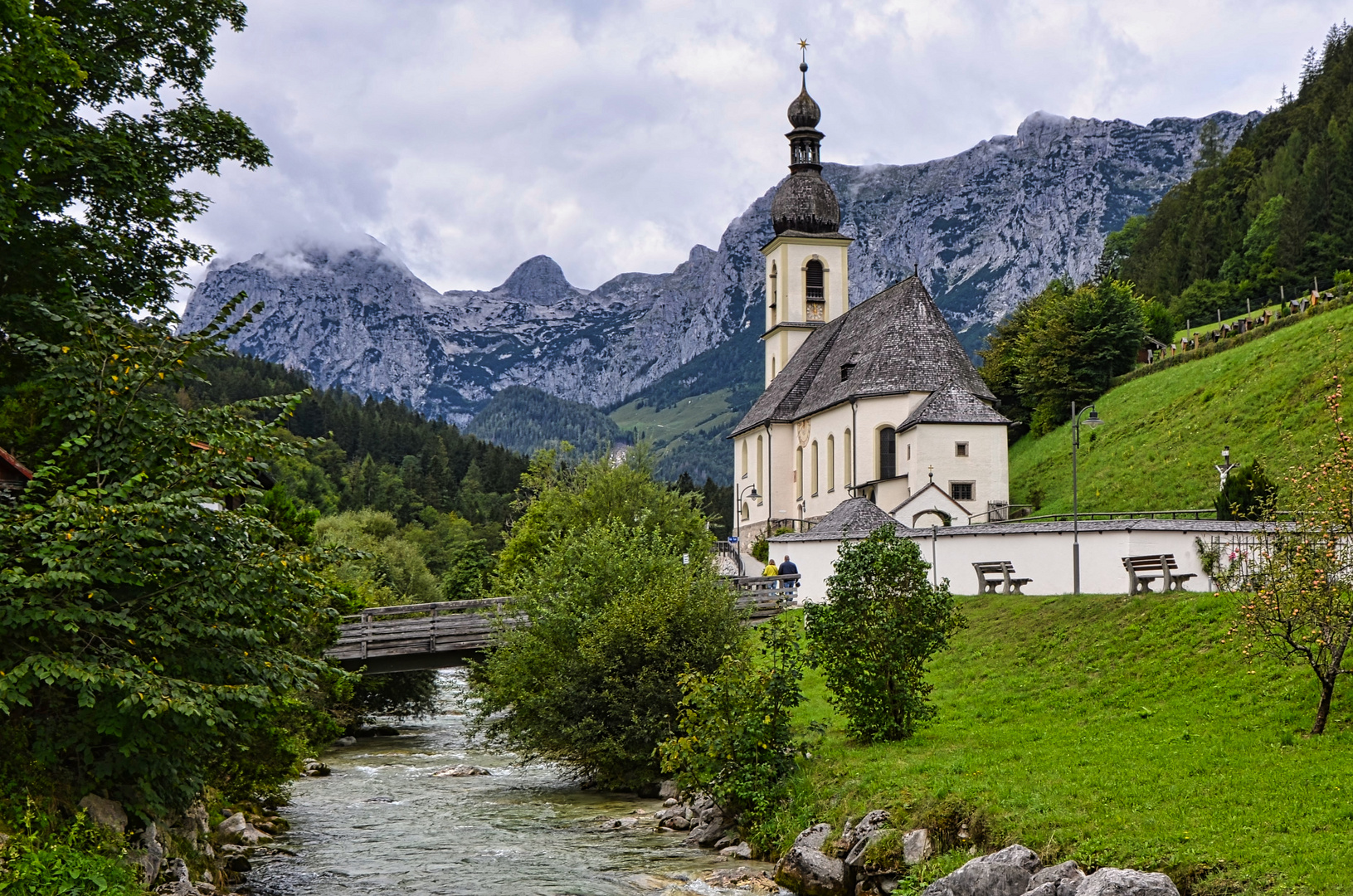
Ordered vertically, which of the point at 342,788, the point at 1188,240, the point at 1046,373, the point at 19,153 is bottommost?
the point at 342,788

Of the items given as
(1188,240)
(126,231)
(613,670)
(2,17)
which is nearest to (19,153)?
(2,17)

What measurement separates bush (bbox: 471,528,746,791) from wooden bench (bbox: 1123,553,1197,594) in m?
7.76

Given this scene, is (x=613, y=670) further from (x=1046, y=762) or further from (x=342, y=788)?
(x=1046, y=762)

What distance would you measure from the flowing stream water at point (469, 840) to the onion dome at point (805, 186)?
51.5m

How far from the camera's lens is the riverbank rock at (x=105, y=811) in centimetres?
1336

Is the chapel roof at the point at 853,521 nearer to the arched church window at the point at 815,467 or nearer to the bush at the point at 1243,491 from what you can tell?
the bush at the point at 1243,491

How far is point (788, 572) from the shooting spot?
136 ft

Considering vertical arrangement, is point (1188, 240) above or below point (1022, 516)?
above

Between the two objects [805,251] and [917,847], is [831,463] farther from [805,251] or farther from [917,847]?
[917,847]

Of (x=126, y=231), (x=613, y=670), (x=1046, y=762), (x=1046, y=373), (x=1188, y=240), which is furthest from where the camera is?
(x=1188, y=240)

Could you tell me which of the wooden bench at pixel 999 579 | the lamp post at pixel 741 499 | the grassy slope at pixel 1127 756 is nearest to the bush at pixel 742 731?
the grassy slope at pixel 1127 756

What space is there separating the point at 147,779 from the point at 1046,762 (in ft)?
35.5

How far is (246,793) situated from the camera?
20.5 m

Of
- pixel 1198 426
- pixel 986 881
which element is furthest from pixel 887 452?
pixel 986 881
